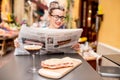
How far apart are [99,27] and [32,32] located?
2.31m

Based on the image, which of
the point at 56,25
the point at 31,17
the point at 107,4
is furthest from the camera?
the point at 31,17

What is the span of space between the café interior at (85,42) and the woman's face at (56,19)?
10.5 inches

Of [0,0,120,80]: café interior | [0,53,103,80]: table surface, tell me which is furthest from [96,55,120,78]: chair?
[0,53,103,80]: table surface

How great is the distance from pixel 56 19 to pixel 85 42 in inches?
53.3

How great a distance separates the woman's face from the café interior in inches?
10.5

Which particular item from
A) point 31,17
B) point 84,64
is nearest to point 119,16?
point 84,64

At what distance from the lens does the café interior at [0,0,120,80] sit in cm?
117

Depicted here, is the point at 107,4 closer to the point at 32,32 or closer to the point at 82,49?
the point at 82,49

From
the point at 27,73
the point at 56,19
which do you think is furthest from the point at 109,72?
the point at 27,73

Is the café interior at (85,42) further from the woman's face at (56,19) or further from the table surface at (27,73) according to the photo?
the woman's face at (56,19)

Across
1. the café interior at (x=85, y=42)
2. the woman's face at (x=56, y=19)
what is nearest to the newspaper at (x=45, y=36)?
the café interior at (x=85, y=42)

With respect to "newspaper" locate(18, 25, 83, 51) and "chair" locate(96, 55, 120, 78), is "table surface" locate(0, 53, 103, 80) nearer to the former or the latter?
"newspaper" locate(18, 25, 83, 51)

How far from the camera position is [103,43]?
3418 mm

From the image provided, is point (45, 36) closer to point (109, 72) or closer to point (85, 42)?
point (109, 72)
